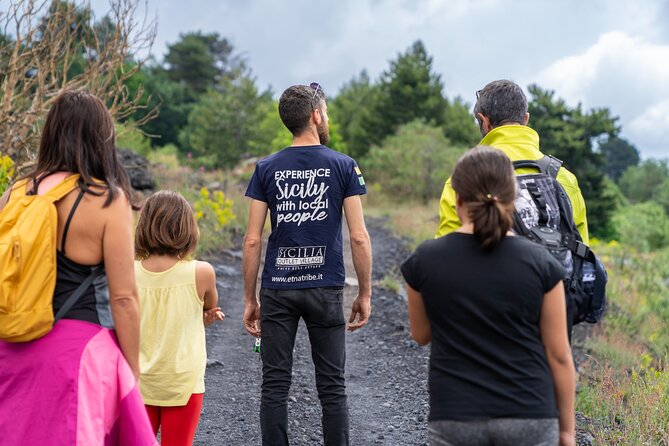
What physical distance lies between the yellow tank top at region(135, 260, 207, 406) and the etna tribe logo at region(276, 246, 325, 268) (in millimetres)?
647

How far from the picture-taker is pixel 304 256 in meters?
4.05

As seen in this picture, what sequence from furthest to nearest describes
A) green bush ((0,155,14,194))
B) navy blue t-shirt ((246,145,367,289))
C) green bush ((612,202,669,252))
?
1. green bush ((612,202,669,252))
2. green bush ((0,155,14,194))
3. navy blue t-shirt ((246,145,367,289))

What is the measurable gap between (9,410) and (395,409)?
12.9 feet

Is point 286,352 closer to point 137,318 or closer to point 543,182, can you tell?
point 137,318

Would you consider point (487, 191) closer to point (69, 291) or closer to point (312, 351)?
point (69, 291)

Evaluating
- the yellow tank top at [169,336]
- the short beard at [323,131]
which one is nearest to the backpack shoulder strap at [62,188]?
the yellow tank top at [169,336]

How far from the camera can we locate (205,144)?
37.2 m

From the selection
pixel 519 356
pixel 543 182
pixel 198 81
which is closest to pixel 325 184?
pixel 543 182

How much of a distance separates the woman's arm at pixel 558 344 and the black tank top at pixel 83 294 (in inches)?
61.8

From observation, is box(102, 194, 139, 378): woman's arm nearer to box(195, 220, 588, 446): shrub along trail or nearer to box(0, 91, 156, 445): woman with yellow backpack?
box(0, 91, 156, 445): woman with yellow backpack

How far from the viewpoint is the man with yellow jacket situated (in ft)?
11.3

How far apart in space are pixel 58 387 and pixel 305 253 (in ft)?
5.36

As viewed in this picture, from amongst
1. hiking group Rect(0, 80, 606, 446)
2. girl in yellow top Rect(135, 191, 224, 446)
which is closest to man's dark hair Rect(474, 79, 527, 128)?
hiking group Rect(0, 80, 606, 446)

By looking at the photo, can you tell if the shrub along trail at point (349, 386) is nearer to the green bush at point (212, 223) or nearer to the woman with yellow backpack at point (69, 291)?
the woman with yellow backpack at point (69, 291)
